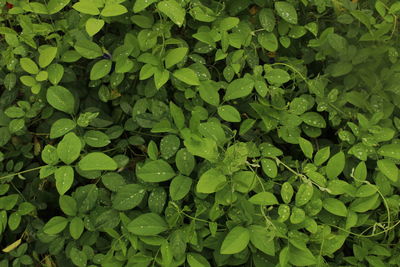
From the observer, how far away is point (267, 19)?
151 centimetres

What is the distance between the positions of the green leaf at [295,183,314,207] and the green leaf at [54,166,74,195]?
65cm

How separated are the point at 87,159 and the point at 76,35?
0.47 m

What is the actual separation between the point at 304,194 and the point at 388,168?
331 mm

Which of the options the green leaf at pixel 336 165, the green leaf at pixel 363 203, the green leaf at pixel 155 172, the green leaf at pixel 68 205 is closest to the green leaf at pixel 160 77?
the green leaf at pixel 155 172

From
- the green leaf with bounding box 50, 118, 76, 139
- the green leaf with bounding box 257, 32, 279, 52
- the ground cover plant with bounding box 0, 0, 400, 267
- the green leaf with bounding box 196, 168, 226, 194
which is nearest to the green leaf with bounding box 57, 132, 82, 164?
the ground cover plant with bounding box 0, 0, 400, 267

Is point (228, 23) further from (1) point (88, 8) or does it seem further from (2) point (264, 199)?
(2) point (264, 199)

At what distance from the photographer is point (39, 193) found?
156 centimetres

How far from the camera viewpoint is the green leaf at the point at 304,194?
122 centimetres

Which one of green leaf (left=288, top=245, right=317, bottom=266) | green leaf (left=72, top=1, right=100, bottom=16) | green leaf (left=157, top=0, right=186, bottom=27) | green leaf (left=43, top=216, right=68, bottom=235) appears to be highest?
green leaf (left=157, top=0, right=186, bottom=27)

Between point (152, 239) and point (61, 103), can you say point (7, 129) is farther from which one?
point (152, 239)

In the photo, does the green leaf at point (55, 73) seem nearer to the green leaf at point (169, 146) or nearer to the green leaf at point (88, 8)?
the green leaf at point (88, 8)

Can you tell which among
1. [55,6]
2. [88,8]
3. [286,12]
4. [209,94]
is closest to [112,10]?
[88,8]

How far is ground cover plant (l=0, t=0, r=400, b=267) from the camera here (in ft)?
4.05

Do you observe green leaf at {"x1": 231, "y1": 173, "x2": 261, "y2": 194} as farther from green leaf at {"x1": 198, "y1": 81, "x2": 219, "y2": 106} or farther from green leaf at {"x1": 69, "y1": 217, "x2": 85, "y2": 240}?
green leaf at {"x1": 69, "y1": 217, "x2": 85, "y2": 240}
